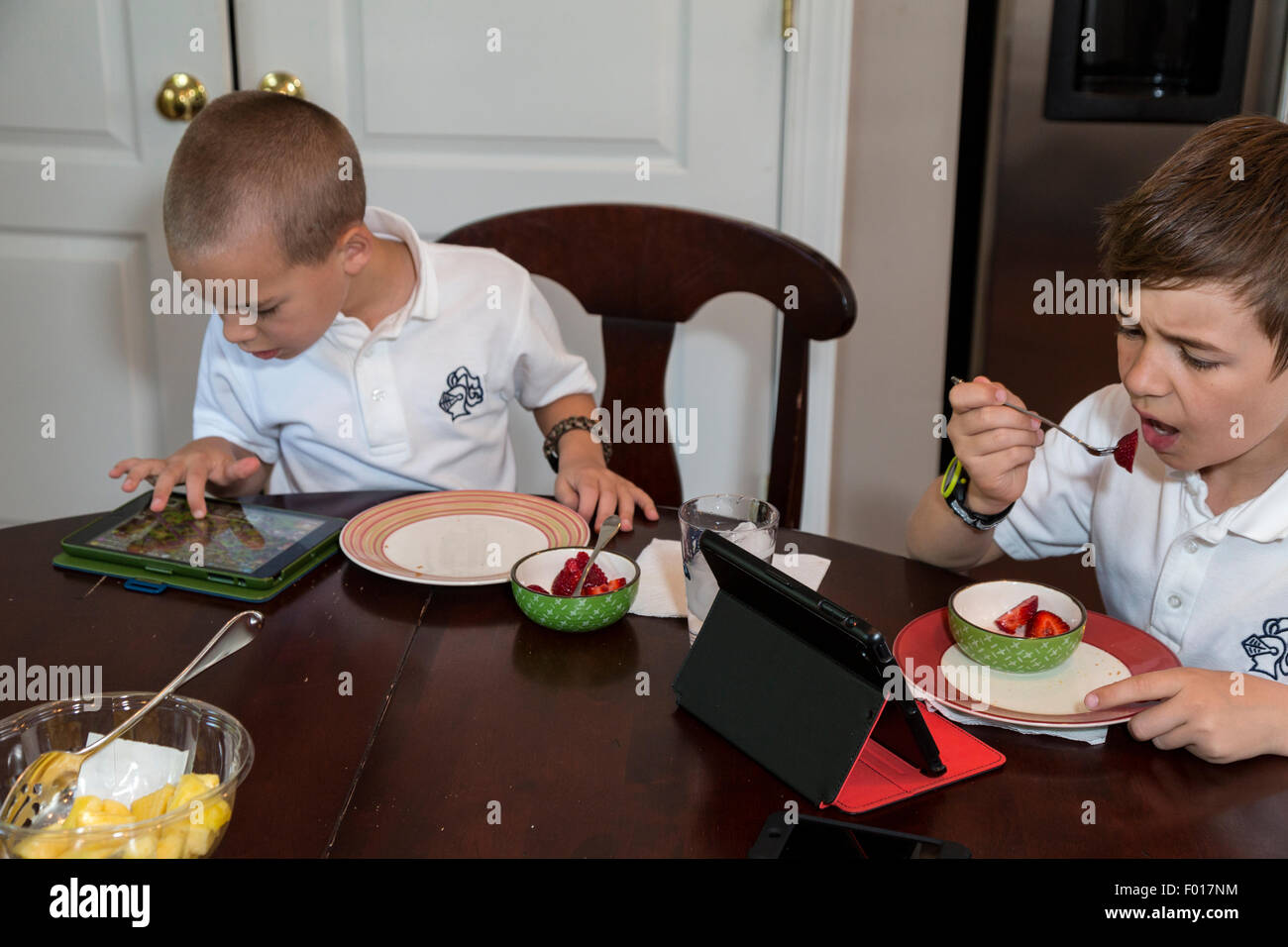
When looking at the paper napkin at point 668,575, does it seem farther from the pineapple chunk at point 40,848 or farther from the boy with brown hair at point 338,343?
the pineapple chunk at point 40,848

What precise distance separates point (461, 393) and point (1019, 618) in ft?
2.83

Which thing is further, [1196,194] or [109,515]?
[109,515]

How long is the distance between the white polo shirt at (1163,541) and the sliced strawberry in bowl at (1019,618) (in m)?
0.19

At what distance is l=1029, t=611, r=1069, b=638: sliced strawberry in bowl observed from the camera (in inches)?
37.8

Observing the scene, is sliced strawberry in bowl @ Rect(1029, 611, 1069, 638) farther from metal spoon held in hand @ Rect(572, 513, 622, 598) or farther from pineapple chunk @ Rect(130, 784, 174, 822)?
pineapple chunk @ Rect(130, 784, 174, 822)

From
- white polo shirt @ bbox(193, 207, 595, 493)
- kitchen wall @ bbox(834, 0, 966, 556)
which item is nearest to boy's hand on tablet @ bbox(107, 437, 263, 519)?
white polo shirt @ bbox(193, 207, 595, 493)

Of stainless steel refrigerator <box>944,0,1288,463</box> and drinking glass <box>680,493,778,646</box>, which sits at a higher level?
stainless steel refrigerator <box>944,0,1288,463</box>

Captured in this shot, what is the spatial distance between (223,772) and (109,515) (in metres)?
0.52

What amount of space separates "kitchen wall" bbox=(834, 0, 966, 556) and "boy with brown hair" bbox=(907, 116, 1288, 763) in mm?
951

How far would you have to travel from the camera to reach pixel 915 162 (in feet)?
6.99

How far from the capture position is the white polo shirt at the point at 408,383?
156 centimetres

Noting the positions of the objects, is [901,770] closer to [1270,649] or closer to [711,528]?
[711,528]
